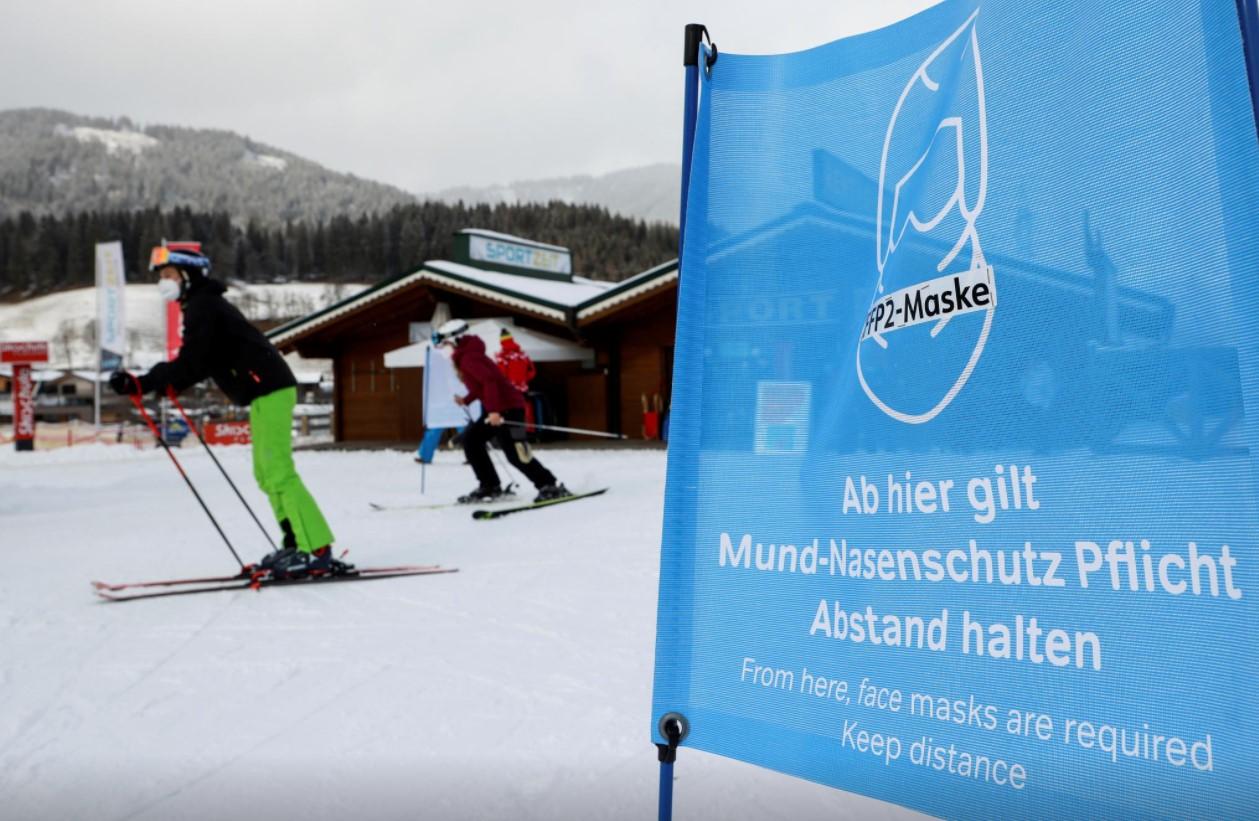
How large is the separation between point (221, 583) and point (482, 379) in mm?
3542

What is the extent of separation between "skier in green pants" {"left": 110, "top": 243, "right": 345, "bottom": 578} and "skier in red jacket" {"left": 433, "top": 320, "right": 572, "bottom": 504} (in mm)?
3013

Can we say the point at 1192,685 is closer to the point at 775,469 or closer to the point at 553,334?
the point at 775,469

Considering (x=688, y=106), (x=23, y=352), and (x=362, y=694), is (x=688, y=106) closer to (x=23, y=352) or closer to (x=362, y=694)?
(x=362, y=694)

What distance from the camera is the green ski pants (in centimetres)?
479

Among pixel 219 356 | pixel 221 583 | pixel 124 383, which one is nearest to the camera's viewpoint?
A: pixel 124 383

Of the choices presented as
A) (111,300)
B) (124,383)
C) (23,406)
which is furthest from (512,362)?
(111,300)

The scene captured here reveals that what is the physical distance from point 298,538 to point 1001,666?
424 centimetres

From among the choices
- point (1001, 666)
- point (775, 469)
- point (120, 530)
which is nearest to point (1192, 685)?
point (1001, 666)

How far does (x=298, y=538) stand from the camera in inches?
193

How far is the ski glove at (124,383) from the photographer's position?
434 centimetres

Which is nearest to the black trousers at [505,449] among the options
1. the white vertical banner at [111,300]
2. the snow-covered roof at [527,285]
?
the snow-covered roof at [527,285]

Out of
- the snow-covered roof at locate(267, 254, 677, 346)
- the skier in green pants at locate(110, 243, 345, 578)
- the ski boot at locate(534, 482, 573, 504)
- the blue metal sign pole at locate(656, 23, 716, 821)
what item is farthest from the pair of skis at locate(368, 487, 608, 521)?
the snow-covered roof at locate(267, 254, 677, 346)

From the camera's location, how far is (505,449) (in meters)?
8.01

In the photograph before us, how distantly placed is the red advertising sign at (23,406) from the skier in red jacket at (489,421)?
16204mm
